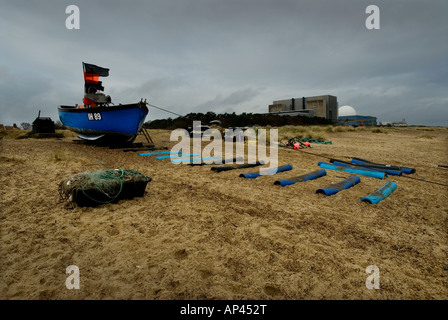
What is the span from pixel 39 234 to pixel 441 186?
8351 millimetres

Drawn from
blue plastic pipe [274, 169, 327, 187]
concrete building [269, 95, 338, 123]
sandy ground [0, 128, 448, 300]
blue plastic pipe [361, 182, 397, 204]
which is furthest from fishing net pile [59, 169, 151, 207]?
concrete building [269, 95, 338, 123]

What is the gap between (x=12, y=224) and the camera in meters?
3.14

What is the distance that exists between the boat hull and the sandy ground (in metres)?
5.89

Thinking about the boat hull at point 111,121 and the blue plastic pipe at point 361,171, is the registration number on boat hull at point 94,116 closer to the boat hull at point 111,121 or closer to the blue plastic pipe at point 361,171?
the boat hull at point 111,121

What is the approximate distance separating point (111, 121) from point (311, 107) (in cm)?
5493

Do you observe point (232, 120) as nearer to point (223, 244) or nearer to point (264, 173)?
point (264, 173)

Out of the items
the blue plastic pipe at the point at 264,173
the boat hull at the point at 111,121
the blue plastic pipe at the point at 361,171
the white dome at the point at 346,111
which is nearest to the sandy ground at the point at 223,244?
the blue plastic pipe at the point at 264,173

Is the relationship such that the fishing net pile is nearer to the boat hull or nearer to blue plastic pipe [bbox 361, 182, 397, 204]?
blue plastic pipe [bbox 361, 182, 397, 204]

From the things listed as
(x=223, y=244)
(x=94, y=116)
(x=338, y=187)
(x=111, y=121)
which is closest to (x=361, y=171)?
(x=338, y=187)

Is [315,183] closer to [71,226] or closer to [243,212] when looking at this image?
[243,212]

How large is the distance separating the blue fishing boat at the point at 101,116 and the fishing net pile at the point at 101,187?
6.88m

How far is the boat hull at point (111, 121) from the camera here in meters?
10.4

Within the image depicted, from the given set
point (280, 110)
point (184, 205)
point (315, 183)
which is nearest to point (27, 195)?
point (184, 205)
